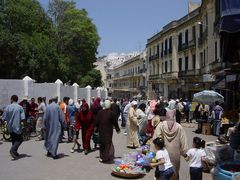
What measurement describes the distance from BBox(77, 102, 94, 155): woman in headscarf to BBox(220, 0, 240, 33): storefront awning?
26.5 feet

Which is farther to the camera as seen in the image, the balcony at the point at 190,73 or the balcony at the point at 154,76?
the balcony at the point at 154,76

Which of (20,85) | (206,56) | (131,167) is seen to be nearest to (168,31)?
(206,56)

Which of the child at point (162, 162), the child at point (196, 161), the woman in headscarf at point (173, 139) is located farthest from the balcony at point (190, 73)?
the child at point (162, 162)

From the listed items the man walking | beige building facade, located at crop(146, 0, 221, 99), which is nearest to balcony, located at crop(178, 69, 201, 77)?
beige building facade, located at crop(146, 0, 221, 99)

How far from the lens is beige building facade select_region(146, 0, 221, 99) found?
33.8 metres

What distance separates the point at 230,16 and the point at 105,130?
6.91 m

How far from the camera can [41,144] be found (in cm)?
1413

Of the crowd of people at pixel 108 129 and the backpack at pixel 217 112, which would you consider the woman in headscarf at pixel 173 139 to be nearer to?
the crowd of people at pixel 108 129

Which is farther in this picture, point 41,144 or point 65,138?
point 65,138

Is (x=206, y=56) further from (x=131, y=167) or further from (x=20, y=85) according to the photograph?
(x=131, y=167)

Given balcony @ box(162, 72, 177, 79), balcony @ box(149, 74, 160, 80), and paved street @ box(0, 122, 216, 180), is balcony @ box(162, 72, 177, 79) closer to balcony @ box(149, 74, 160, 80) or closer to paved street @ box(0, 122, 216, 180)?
balcony @ box(149, 74, 160, 80)

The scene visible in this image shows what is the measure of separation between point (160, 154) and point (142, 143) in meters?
7.09

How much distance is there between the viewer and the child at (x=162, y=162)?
258 inches

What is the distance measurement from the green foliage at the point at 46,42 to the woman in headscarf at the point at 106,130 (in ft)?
79.7
